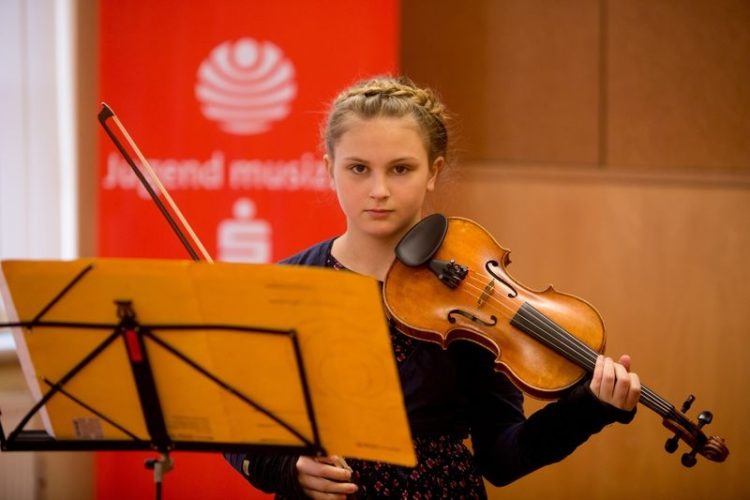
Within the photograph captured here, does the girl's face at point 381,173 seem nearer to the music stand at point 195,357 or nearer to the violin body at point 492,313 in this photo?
the violin body at point 492,313

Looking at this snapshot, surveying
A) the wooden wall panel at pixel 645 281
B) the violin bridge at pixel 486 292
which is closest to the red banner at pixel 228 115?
the wooden wall panel at pixel 645 281

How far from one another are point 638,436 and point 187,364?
2.25 m

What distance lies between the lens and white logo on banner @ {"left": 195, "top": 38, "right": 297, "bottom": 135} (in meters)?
2.48

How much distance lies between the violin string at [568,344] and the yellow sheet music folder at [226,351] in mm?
385

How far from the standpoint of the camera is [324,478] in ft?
4.10

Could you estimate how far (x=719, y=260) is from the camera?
3.03 m

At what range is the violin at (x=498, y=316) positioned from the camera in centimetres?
132

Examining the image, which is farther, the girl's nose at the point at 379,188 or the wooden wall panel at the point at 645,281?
the wooden wall panel at the point at 645,281

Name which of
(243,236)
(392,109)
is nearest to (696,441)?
(392,109)

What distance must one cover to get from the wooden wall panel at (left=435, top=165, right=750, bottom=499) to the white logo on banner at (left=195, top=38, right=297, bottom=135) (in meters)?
0.79

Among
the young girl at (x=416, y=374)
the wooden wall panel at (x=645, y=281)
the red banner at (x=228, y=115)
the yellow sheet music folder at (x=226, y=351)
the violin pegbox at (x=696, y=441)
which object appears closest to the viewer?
the yellow sheet music folder at (x=226, y=351)

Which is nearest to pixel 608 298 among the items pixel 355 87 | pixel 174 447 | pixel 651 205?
pixel 651 205

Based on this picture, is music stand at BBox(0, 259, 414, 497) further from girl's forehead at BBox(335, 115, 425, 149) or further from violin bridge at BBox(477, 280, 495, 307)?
girl's forehead at BBox(335, 115, 425, 149)

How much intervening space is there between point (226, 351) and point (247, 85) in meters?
1.54
